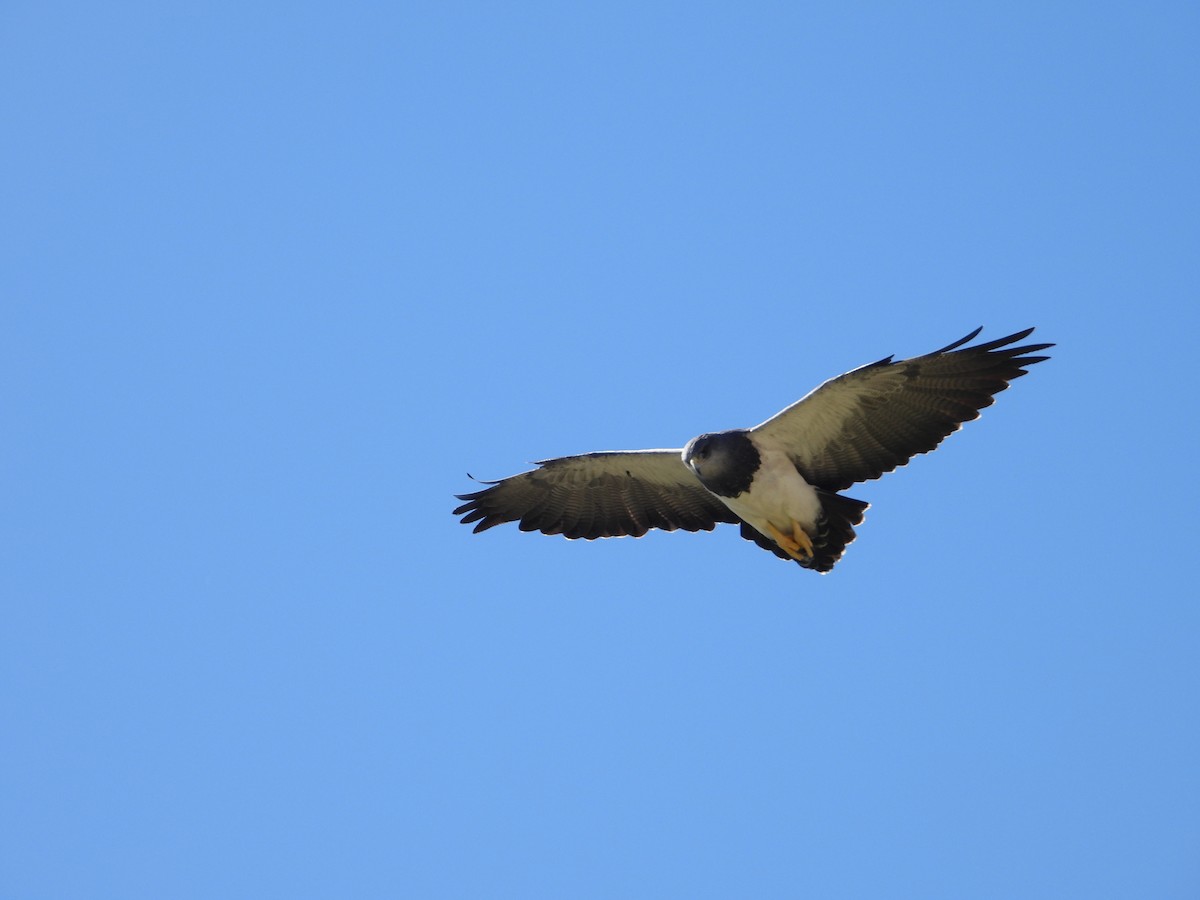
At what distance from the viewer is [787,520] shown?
46.4 feet

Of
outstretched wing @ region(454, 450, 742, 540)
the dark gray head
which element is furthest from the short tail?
outstretched wing @ region(454, 450, 742, 540)

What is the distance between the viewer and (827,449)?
14.4 m

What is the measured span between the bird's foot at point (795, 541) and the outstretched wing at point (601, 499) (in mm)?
1001

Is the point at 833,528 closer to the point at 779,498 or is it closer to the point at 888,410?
the point at 779,498

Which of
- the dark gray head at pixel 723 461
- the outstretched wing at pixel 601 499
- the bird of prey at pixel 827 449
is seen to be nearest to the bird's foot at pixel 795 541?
the bird of prey at pixel 827 449

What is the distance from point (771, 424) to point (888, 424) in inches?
44.2

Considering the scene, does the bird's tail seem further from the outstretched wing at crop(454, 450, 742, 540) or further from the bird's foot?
the outstretched wing at crop(454, 450, 742, 540)

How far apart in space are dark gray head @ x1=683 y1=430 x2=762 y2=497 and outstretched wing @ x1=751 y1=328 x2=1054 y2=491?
0.39 metres

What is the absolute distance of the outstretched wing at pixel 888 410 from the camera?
13656mm

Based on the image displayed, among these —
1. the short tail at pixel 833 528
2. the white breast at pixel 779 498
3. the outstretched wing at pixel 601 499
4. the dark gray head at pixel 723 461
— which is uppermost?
the outstretched wing at pixel 601 499

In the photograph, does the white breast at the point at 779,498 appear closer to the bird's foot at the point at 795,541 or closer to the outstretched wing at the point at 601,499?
the bird's foot at the point at 795,541

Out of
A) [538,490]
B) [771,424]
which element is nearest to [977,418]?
[771,424]

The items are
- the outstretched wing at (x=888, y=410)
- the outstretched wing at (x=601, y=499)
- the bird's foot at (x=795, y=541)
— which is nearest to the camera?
the outstretched wing at (x=888, y=410)

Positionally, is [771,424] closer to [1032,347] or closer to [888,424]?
[888,424]
